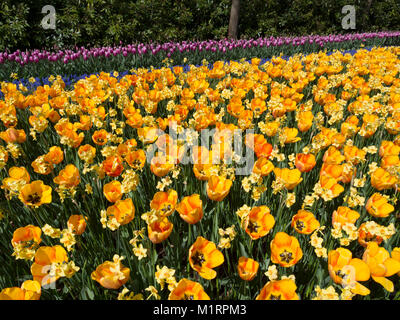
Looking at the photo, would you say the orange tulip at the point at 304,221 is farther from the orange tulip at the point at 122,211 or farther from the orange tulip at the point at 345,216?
the orange tulip at the point at 122,211

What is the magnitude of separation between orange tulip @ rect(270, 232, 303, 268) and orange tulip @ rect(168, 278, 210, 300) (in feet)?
1.19

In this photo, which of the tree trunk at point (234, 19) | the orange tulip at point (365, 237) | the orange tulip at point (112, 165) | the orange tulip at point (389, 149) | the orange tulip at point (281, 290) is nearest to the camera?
the orange tulip at point (281, 290)

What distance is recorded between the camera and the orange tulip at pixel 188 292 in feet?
3.44

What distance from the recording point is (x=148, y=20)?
36.2ft

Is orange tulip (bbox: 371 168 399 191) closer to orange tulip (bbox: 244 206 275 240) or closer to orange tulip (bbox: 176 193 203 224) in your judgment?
orange tulip (bbox: 244 206 275 240)

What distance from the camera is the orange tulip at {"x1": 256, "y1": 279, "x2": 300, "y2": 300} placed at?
1040mm

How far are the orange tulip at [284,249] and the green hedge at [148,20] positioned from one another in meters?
8.95

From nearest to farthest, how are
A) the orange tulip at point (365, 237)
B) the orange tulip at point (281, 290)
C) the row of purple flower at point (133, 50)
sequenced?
the orange tulip at point (281, 290) → the orange tulip at point (365, 237) → the row of purple flower at point (133, 50)

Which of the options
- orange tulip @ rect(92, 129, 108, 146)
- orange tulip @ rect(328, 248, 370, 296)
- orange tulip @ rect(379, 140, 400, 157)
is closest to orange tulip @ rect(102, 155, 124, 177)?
orange tulip @ rect(92, 129, 108, 146)

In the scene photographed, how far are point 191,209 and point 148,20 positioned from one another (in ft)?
37.3

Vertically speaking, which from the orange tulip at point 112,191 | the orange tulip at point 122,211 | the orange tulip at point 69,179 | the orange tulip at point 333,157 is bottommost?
the orange tulip at point 122,211

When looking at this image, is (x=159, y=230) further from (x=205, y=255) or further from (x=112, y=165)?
(x=112, y=165)

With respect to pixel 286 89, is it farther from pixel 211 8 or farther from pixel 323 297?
pixel 211 8

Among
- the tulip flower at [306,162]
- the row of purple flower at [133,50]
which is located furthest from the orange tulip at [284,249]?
the row of purple flower at [133,50]
